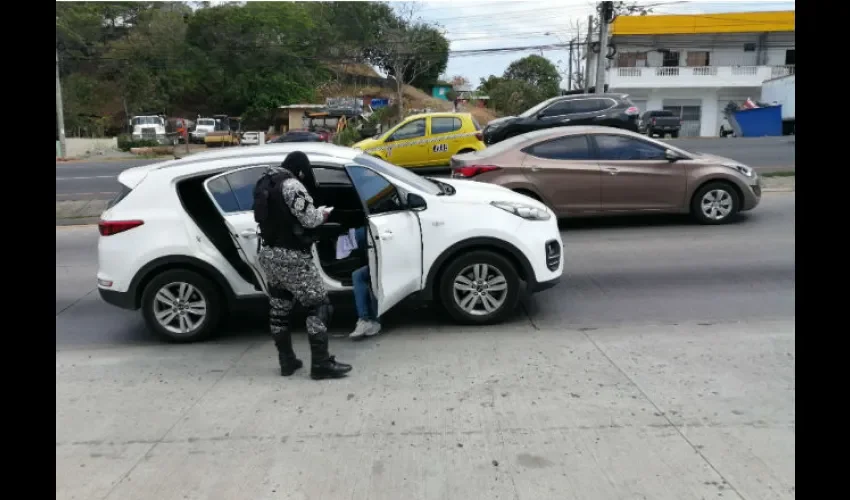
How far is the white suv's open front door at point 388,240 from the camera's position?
19.0 ft

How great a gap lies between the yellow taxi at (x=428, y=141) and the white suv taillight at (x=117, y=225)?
36.0ft

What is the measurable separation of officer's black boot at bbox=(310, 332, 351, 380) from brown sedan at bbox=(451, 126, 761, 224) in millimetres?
5303

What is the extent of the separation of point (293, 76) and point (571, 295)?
197 feet

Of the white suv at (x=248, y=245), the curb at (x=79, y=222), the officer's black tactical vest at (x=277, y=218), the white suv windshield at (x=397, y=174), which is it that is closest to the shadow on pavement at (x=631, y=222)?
the white suv windshield at (x=397, y=174)

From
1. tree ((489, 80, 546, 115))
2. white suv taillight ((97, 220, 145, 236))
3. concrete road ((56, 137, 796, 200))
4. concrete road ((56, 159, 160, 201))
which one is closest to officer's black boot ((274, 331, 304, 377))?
white suv taillight ((97, 220, 145, 236))

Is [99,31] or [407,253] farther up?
[99,31]

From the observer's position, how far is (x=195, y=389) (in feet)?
16.8

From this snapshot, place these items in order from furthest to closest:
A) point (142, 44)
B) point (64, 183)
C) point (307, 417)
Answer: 1. point (142, 44)
2. point (64, 183)
3. point (307, 417)

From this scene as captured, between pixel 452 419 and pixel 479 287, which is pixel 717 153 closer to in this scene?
pixel 479 287

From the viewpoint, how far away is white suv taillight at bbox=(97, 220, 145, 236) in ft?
20.1

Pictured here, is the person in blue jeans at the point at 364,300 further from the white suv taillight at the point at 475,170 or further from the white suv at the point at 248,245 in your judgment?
the white suv taillight at the point at 475,170
